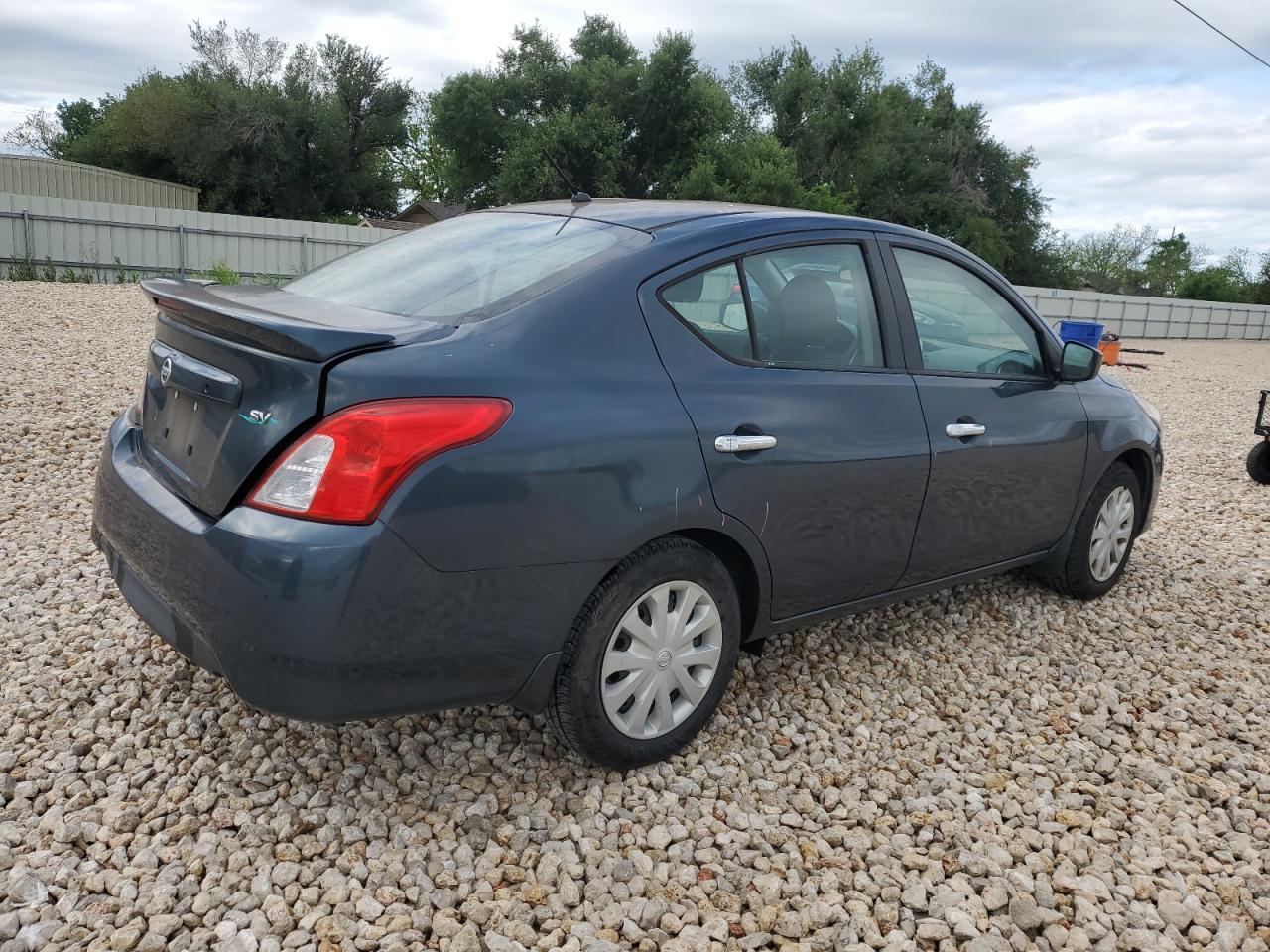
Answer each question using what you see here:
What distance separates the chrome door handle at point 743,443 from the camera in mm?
2766

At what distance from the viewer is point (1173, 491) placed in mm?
7406

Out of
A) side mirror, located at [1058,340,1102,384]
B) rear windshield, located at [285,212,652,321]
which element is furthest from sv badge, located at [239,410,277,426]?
side mirror, located at [1058,340,1102,384]

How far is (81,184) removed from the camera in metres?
33.9

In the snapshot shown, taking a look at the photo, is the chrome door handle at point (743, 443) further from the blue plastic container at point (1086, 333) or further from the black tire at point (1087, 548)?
the blue plastic container at point (1086, 333)

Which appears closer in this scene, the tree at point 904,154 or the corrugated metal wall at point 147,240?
the corrugated metal wall at point 147,240

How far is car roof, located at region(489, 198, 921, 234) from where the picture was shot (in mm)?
3072

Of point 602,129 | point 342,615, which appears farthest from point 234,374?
point 602,129

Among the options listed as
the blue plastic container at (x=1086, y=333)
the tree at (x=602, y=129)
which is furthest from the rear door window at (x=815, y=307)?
the tree at (x=602, y=129)

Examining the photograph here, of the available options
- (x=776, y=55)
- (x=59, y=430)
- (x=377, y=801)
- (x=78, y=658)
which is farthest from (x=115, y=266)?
(x=776, y=55)

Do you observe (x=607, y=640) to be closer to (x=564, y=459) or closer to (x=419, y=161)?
(x=564, y=459)

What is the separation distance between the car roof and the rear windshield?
0.07 m

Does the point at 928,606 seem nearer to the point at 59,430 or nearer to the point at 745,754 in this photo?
the point at 745,754

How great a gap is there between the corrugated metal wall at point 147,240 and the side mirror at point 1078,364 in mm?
15655

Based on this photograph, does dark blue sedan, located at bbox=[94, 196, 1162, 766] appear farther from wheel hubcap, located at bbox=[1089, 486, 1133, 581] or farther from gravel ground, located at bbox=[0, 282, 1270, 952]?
wheel hubcap, located at bbox=[1089, 486, 1133, 581]
